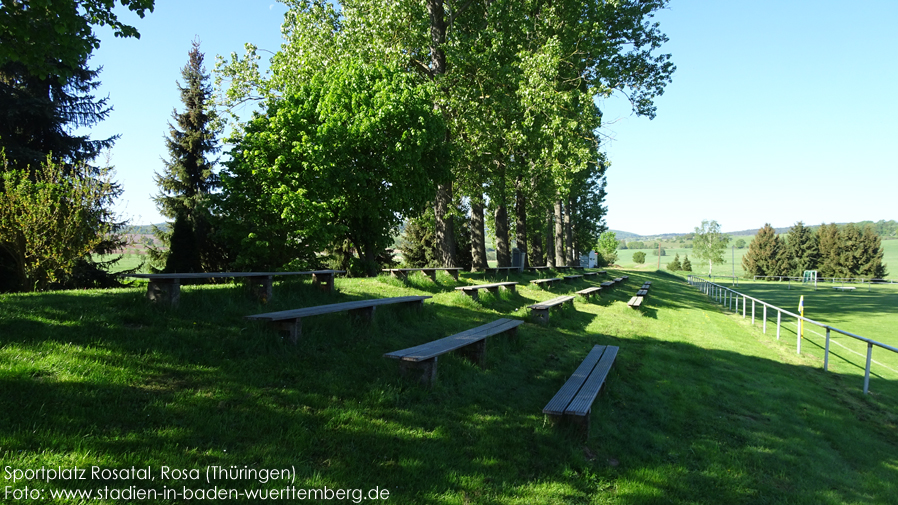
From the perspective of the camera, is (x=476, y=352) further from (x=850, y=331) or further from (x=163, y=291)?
(x=850, y=331)

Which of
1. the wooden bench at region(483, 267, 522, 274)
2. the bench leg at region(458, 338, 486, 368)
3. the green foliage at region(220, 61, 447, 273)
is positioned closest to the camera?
the bench leg at region(458, 338, 486, 368)

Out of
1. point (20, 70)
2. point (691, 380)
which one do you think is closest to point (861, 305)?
point (691, 380)

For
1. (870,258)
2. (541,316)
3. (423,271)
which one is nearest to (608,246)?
(870,258)

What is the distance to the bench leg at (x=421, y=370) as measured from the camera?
5.12 metres

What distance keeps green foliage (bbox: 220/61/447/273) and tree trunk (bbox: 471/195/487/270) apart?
16.0 feet

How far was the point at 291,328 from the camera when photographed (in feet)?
17.9

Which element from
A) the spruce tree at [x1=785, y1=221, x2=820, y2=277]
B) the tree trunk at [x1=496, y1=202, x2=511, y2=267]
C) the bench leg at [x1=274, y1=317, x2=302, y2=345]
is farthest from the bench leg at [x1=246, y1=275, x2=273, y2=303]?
the spruce tree at [x1=785, y1=221, x2=820, y2=277]

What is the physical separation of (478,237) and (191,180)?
718 inches

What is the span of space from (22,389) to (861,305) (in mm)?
39319

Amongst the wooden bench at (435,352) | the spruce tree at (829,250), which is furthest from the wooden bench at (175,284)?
the spruce tree at (829,250)

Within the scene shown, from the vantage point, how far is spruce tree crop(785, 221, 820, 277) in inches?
3236

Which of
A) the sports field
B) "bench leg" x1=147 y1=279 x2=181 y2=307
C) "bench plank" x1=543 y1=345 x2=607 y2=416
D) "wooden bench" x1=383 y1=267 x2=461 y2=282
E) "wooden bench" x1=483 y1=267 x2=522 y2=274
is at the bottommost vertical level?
the sports field

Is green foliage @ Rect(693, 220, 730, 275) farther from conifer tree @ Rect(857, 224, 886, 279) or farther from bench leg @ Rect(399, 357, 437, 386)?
bench leg @ Rect(399, 357, 437, 386)

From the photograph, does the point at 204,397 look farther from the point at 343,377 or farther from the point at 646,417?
the point at 646,417
